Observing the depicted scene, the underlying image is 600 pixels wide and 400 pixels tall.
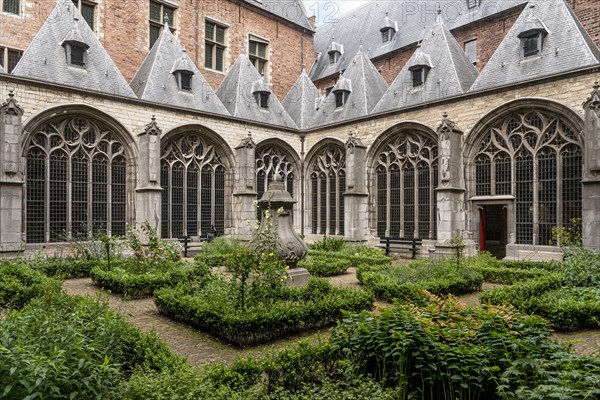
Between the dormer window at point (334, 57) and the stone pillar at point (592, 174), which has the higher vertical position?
the dormer window at point (334, 57)

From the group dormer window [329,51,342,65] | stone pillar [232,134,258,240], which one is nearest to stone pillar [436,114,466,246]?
stone pillar [232,134,258,240]

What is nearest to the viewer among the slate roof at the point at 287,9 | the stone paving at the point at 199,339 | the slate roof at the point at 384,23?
the stone paving at the point at 199,339

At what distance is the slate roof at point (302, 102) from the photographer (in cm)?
2047

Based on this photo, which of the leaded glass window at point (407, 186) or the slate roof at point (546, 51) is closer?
the slate roof at point (546, 51)

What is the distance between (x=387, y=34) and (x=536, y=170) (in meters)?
12.8

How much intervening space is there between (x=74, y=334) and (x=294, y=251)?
5592mm

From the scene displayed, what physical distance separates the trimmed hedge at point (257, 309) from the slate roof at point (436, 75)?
10.8 metres

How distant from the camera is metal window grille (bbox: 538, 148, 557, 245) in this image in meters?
12.6

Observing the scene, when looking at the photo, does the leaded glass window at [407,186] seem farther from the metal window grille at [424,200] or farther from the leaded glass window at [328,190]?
the leaded glass window at [328,190]

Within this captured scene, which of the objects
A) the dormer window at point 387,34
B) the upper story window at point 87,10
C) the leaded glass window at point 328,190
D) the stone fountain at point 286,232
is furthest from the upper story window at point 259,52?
the stone fountain at point 286,232

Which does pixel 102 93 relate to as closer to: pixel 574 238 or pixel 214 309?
pixel 214 309

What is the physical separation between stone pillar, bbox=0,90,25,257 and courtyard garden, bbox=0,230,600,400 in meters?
4.49

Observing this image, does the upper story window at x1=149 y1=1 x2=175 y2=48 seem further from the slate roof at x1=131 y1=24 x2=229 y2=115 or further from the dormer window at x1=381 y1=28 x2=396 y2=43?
the dormer window at x1=381 y1=28 x2=396 y2=43

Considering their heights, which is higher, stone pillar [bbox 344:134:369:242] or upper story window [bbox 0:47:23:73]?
upper story window [bbox 0:47:23:73]
